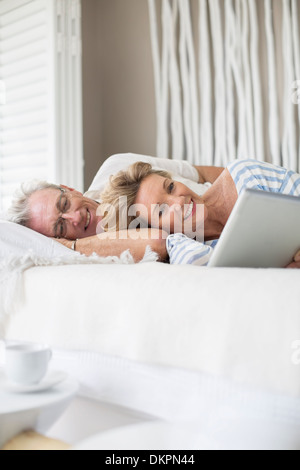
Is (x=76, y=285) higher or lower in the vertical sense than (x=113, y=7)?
lower

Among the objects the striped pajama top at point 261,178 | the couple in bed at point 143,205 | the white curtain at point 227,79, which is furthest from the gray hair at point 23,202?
the white curtain at point 227,79

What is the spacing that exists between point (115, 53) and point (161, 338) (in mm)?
2555

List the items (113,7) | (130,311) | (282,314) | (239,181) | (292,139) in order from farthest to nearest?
(113,7) → (292,139) → (239,181) → (130,311) → (282,314)

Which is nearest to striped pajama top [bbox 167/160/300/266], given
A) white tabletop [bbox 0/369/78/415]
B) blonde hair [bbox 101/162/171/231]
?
blonde hair [bbox 101/162/171/231]

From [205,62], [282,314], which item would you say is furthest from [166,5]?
[282,314]

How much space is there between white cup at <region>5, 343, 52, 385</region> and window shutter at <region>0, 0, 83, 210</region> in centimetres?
197

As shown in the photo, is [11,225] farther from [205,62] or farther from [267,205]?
[205,62]

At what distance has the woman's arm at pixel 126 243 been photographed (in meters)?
1.44

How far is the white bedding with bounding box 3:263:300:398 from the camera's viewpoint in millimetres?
698

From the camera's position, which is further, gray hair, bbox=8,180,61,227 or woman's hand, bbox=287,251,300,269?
gray hair, bbox=8,180,61,227

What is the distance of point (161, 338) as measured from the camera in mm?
798

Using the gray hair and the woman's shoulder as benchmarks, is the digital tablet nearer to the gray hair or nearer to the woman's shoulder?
the woman's shoulder

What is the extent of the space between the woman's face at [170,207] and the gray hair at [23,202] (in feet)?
1.00

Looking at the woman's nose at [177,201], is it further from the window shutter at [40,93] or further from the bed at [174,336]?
the window shutter at [40,93]
